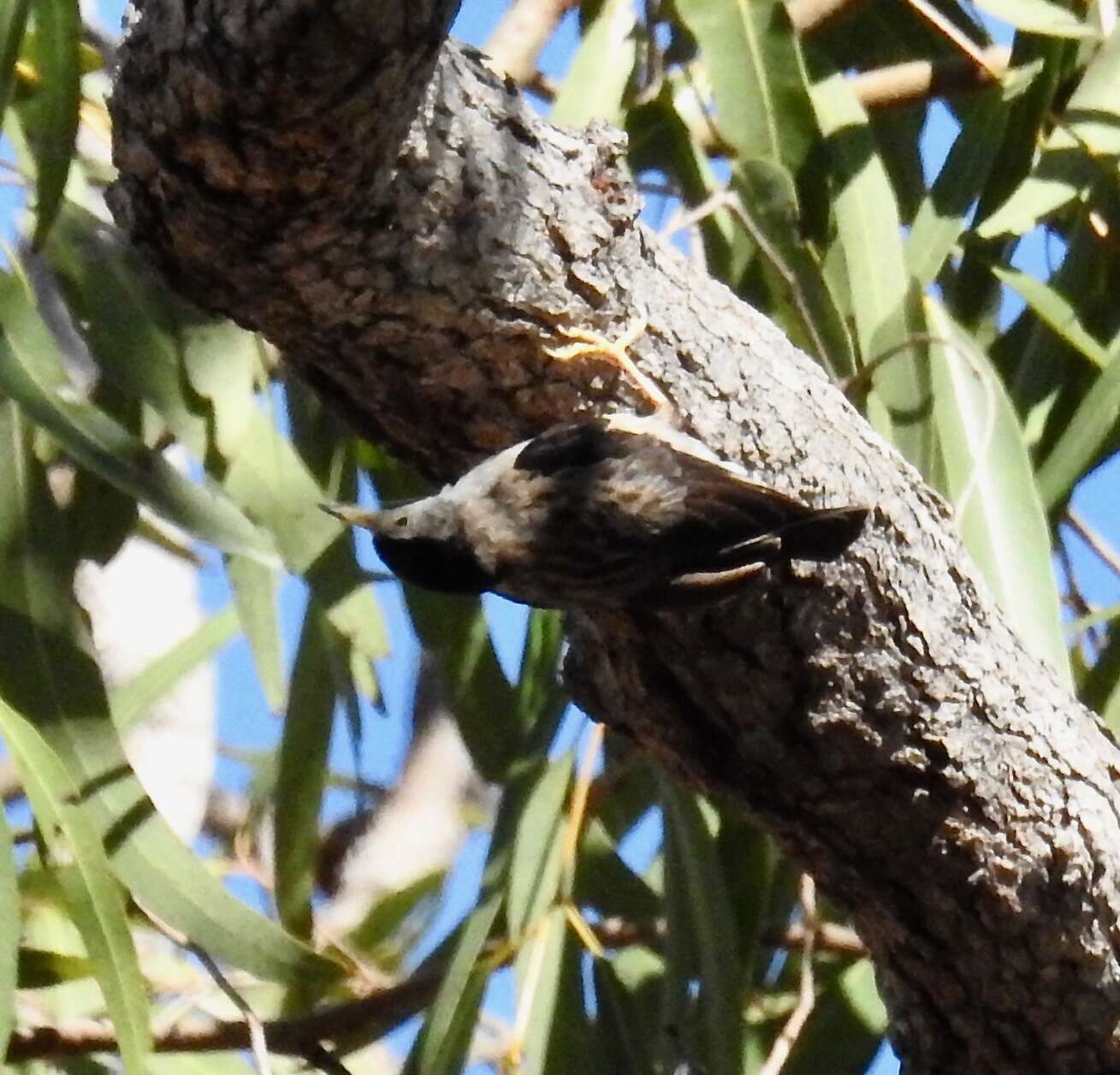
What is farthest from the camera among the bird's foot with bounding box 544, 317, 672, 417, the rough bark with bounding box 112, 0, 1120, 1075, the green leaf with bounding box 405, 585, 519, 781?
the green leaf with bounding box 405, 585, 519, 781

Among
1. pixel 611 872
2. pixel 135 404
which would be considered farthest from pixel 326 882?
pixel 135 404

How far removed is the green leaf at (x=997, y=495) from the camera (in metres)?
1.67

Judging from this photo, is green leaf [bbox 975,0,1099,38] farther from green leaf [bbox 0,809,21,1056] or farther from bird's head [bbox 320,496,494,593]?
green leaf [bbox 0,809,21,1056]

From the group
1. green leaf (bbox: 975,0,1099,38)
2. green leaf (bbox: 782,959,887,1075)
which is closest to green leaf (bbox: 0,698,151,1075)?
green leaf (bbox: 782,959,887,1075)

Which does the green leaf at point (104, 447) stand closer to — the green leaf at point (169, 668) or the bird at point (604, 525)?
the bird at point (604, 525)

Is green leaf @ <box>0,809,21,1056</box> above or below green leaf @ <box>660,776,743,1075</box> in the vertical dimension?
below

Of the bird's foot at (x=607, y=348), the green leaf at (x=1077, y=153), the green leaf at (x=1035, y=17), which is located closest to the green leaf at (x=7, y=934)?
the bird's foot at (x=607, y=348)

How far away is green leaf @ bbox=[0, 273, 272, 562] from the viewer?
155 centimetres

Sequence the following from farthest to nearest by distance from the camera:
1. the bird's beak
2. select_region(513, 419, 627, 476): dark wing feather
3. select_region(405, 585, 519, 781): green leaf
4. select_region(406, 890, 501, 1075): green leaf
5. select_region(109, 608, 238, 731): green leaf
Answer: select_region(109, 608, 238, 731): green leaf → select_region(405, 585, 519, 781): green leaf → select_region(406, 890, 501, 1075): green leaf → the bird's beak → select_region(513, 419, 627, 476): dark wing feather

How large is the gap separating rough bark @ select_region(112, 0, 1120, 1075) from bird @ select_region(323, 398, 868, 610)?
0.09 ft

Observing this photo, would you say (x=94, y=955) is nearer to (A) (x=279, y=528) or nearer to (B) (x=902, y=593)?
(A) (x=279, y=528)

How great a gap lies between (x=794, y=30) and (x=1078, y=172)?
324mm

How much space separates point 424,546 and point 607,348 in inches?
17.8

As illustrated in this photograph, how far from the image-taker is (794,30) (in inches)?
69.4
